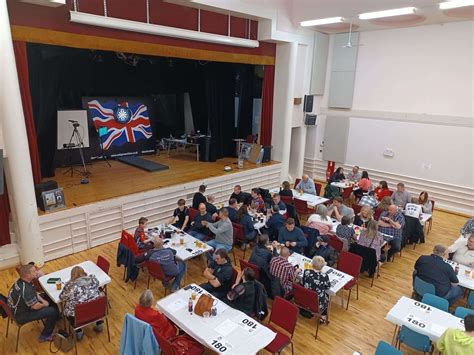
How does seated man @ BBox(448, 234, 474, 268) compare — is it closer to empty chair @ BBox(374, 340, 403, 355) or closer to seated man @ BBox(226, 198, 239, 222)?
empty chair @ BBox(374, 340, 403, 355)

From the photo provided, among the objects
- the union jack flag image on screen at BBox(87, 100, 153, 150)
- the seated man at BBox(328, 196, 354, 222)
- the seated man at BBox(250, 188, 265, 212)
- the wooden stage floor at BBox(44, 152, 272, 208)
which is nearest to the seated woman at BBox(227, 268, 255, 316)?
the seated man at BBox(250, 188, 265, 212)

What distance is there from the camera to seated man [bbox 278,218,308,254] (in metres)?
6.49

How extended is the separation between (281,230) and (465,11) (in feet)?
23.7

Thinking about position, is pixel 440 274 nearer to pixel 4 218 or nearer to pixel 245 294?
pixel 245 294

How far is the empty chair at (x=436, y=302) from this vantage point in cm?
476

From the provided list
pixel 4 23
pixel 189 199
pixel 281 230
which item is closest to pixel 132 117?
pixel 189 199

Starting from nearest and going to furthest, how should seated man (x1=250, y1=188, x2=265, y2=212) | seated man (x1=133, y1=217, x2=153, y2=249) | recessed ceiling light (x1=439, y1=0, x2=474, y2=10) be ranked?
seated man (x1=133, y1=217, x2=153, y2=249) < recessed ceiling light (x1=439, y1=0, x2=474, y2=10) < seated man (x1=250, y1=188, x2=265, y2=212)

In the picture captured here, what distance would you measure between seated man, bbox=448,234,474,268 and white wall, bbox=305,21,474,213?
5357 millimetres

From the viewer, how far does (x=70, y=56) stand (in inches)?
415

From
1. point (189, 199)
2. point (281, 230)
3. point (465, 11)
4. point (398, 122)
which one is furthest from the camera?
point (398, 122)

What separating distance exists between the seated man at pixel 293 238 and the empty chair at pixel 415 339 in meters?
2.30

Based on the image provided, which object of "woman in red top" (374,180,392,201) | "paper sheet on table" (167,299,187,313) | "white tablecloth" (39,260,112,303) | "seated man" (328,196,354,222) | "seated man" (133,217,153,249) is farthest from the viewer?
"woman in red top" (374,180,392,201)

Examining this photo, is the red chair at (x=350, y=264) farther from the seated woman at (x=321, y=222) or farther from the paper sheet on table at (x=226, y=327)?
the paper sheet on table at (x=226, y=327)

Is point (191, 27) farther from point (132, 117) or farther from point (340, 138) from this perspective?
point (340, 138)
